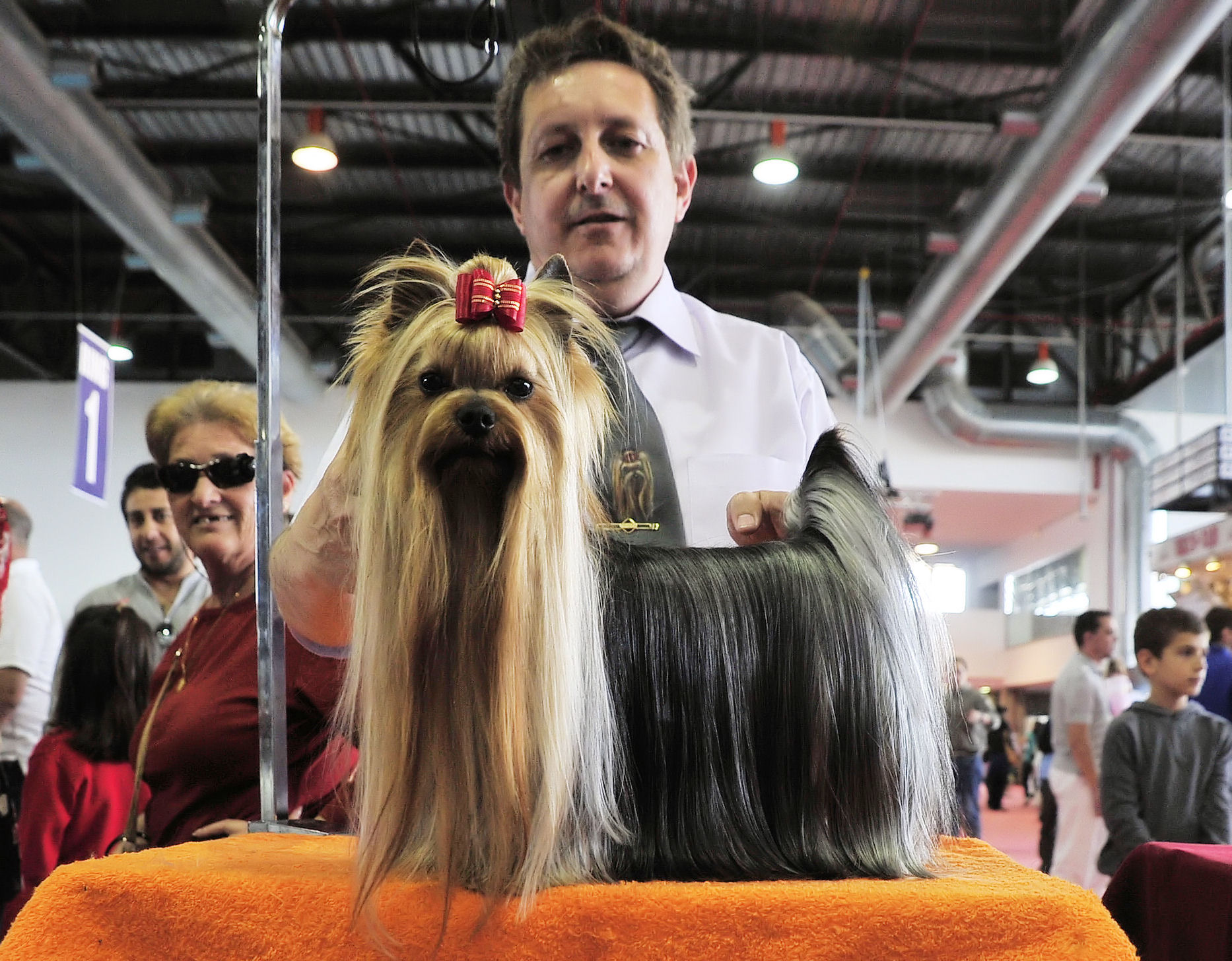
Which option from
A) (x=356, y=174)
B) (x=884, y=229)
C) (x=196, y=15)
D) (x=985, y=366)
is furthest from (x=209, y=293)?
(x=985, y=366)

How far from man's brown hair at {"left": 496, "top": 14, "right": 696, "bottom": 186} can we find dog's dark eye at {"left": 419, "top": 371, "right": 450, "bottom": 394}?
76cm

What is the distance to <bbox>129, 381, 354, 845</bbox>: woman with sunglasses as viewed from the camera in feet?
6.01

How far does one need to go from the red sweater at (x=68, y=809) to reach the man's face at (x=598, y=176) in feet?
6.29

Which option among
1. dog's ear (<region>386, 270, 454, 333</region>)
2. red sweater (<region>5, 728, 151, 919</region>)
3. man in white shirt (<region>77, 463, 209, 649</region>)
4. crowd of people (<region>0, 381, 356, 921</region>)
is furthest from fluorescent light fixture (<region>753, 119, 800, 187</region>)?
dog's ear (<region>386, 270, 454, 333</region>)

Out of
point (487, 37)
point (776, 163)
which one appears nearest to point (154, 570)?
point (487, 37)

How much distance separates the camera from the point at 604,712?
48.3 inches

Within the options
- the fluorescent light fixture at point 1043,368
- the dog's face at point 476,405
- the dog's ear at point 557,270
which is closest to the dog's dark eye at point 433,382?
the dog's face at point 476,405

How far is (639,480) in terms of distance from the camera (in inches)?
62.6

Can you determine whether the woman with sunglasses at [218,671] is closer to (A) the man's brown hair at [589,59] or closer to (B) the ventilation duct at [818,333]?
(A) the man's brown hair at [589,59]

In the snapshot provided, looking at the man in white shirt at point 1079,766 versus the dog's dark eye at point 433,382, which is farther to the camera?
the man in white shirt at point 1079,766

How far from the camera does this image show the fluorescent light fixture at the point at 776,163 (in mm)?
7566

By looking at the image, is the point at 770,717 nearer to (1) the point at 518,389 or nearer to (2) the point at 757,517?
(2) the point at 757,517

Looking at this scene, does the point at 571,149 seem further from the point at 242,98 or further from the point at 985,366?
the point at 985,366

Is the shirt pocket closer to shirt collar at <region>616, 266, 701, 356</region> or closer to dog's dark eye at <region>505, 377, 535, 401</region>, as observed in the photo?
shirt collar at <region>616, 266, 701, 356</region>
